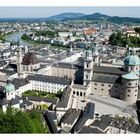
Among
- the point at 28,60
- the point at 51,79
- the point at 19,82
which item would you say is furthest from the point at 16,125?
the point at 28,60

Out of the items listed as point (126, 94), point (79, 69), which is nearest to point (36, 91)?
point (79, 69)

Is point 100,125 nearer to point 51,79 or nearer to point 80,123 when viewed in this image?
point 80,123

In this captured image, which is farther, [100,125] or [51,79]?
[51,79]

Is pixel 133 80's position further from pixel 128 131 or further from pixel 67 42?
pixel 67 42

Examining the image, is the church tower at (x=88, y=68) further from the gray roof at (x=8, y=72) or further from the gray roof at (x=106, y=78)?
the gray roof at (x=8, y=72)

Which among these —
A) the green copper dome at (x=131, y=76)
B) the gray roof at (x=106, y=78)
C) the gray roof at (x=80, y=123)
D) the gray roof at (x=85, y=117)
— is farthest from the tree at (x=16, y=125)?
the gray roof at (x=106, y=78)

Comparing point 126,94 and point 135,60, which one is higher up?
point 135,60

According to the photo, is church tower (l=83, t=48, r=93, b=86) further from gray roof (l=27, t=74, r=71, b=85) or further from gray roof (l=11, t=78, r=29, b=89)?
gray roof (l=11, t=78, r=29, b=89)
